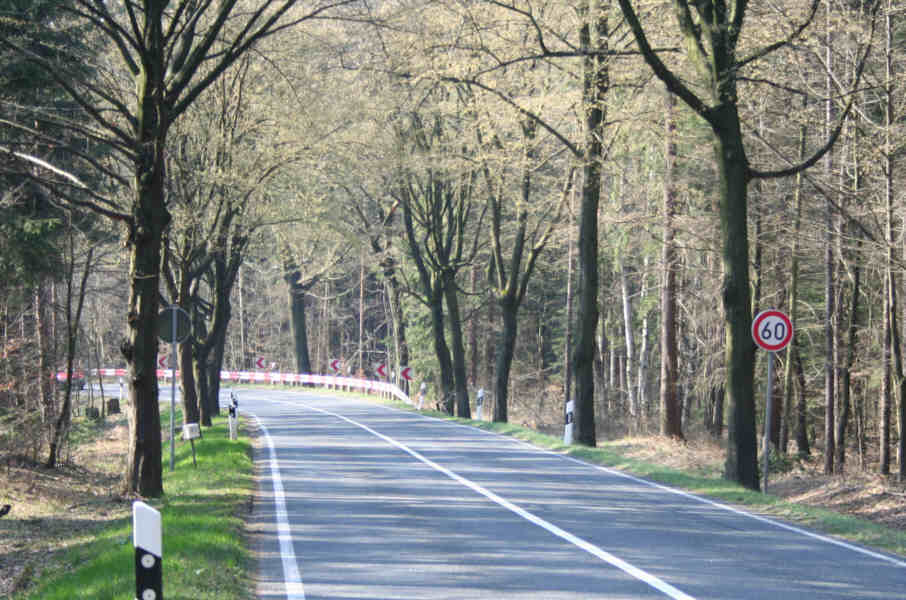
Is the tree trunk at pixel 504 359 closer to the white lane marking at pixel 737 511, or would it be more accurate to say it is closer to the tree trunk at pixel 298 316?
the white lane marking at pixel 737 511

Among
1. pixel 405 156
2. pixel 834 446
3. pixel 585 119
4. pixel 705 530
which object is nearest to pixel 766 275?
pixel 834 446

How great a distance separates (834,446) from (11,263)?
19363mm

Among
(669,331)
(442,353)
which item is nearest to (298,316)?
(442,353)

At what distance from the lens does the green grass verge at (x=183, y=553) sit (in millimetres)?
7750

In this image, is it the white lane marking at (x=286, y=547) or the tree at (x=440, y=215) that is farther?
the tree at (x=440, y=215)

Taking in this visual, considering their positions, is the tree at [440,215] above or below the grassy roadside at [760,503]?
above

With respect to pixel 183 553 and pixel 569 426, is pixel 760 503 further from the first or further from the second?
pixel 569 426

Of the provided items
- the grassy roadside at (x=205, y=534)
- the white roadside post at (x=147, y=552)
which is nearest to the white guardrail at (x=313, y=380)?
the grassy roadside at (x=205, y=534)

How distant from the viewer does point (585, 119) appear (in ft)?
70.6

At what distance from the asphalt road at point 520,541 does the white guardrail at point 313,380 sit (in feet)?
91.0

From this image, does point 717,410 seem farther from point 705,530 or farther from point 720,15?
point 705,530

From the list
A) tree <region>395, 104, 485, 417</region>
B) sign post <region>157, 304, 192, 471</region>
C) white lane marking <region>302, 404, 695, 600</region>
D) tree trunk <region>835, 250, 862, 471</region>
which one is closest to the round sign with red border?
white lane marking <region>302, 404, 695, 600</region>

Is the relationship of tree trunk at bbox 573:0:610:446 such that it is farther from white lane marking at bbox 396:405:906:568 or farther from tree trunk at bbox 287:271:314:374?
tree trunk at bbox 287:271:314:374

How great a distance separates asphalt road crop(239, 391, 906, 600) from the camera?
7832mm
